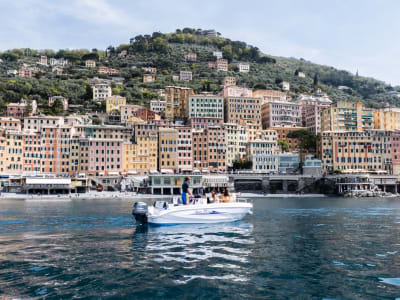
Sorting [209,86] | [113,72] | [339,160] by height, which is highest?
[113,72]

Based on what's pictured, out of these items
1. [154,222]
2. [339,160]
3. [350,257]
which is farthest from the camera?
[339,160]

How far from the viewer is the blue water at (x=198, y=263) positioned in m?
11.7

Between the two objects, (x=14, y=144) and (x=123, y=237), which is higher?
(x=14, y=144)

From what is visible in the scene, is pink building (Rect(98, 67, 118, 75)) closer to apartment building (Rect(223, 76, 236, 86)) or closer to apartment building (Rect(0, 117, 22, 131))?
apartment building (Rect(223, 76, 236, 86))

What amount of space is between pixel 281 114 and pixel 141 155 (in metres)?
52.2

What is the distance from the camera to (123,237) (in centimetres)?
2194

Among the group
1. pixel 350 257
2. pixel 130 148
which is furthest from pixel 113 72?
pixel 350 257

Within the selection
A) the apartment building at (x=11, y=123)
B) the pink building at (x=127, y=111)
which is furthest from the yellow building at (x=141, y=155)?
the apartment building at (x=11, y=123)

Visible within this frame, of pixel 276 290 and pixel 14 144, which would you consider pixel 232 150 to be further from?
pixel 276 290

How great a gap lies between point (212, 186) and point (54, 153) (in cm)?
4040

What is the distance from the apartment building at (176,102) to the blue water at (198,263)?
106m

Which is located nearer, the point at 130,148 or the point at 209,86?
the point at 130,148

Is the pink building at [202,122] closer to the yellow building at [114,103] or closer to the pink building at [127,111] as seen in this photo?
the pink building at [127,111]

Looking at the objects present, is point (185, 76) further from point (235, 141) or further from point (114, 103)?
point (235, 141)
